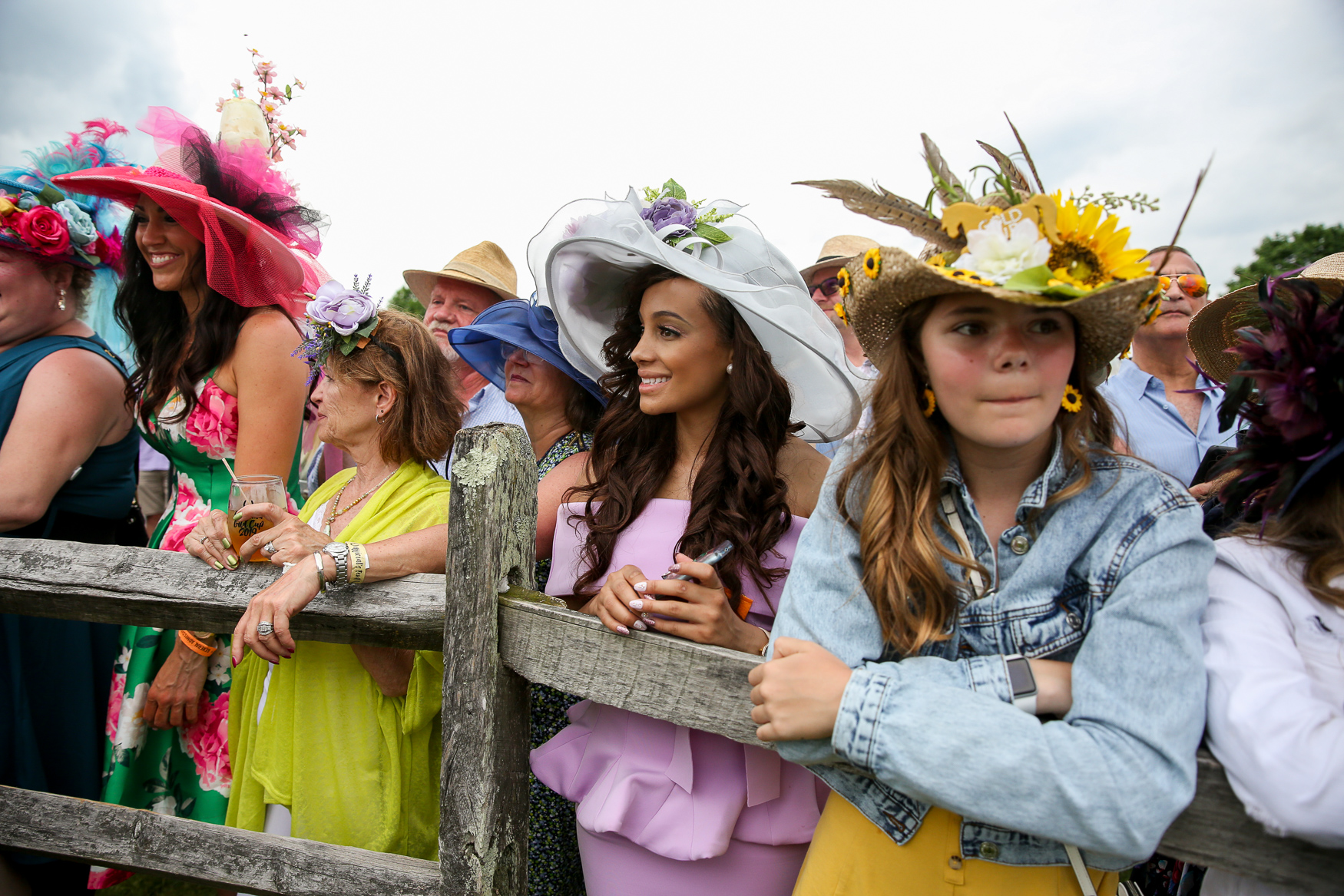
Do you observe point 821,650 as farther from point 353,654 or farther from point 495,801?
point 353,654

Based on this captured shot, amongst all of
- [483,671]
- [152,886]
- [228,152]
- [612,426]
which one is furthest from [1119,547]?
[152,886]

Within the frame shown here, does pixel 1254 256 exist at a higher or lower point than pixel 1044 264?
higher

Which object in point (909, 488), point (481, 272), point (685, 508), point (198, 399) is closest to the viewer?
point (909, 488)

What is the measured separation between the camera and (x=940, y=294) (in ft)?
4.69

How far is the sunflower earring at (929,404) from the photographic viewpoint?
153 cm

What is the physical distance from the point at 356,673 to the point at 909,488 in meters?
1.84

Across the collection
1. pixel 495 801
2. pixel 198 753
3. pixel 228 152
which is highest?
pixel 228 152

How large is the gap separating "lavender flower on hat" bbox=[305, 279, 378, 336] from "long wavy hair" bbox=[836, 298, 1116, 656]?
1.83 metres

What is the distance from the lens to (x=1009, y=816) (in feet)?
3.66

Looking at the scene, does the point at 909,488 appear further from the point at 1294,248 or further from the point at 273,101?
the point at 1294,248

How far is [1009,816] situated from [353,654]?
1.99 metres

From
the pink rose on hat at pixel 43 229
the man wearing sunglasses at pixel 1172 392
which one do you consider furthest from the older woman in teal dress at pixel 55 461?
the man wearing sunglasses at pixel 1172 392

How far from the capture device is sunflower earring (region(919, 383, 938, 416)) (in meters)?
1.53

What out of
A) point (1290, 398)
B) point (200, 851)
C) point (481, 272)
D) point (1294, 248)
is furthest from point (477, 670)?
point (1294, 248)
